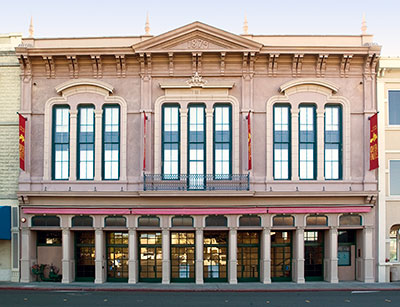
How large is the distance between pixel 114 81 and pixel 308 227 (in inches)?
462

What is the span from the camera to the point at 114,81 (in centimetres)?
2469

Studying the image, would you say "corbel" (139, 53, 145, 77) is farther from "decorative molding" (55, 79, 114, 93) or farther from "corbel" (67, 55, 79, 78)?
"corbel" (67, 55, 79, 78)

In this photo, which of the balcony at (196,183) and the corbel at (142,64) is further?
the corbel at (142,64)

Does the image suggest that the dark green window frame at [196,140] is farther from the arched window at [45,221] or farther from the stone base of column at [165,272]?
the arched window at [45,221]

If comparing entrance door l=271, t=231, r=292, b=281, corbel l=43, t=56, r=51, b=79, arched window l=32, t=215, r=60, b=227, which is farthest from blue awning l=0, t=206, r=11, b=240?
entrance door l=271, t=231, r=292, b=281

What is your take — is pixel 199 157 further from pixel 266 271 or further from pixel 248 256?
pixel 266 271

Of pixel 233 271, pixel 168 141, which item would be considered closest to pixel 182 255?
pixel 233 271

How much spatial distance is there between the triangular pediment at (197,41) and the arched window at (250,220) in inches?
312

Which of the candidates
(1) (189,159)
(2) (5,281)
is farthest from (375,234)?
(2) (5,281)

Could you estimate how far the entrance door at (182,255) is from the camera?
2459 centimetres

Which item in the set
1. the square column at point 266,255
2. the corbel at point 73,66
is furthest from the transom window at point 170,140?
the square column at point 266,255

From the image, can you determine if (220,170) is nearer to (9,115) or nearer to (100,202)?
(100,202)

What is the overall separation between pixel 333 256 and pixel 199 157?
→ 788 cm

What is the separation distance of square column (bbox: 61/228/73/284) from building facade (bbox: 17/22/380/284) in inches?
2.9
